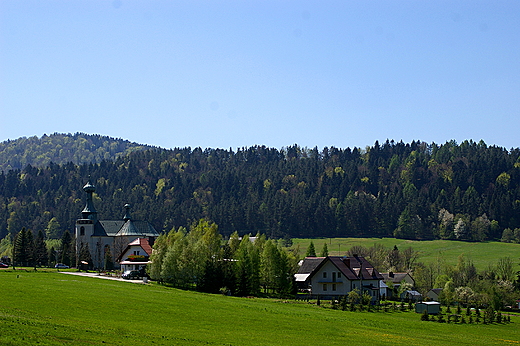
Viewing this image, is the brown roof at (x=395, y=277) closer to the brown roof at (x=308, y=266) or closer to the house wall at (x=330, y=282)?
the brown roof at (x=308, y=266)

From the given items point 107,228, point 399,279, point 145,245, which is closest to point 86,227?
point 107,228

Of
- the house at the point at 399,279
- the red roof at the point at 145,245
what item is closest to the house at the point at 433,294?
the house at the point at 399,279

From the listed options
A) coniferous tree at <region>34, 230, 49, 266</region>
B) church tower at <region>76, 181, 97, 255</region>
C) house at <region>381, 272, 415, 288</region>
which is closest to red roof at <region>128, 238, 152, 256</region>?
coniferous tree at <region>34, 230, 49, 266</region>

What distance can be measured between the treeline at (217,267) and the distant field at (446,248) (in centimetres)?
6877

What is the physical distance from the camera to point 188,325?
3944 centimetres

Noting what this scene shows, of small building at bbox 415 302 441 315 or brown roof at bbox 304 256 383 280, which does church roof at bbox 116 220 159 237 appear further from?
small building at bbox 415 302 441 315

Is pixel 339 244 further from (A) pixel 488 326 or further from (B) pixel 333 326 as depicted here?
(B) pixel 333 326

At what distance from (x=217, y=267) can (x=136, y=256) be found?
99.9ft

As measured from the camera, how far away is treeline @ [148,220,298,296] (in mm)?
72938

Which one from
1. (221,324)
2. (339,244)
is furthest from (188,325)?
(339,244)

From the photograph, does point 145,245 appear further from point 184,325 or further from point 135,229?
point 184,325

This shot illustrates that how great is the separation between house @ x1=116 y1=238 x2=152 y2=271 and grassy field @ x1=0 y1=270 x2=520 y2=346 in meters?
40.9

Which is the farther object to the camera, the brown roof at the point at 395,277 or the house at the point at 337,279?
the brown roof at the point at 395,277

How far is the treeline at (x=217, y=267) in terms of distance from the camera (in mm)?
72938
